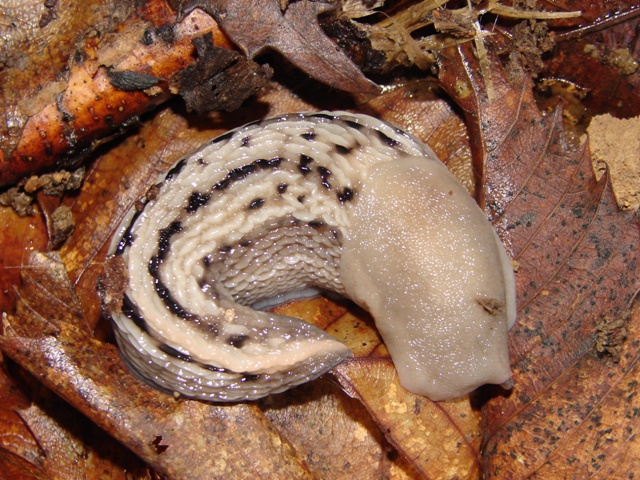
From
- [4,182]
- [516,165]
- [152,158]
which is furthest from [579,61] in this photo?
[4,182]

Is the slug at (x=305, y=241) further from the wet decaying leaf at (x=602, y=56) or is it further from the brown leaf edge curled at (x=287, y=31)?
the wet decaying leaf at (x=602, y=56)

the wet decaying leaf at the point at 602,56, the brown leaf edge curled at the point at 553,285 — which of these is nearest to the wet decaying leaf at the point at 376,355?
the brown leaf edge curled at the point at 553,285

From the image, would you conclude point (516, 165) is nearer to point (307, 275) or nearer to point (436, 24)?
point (436, 24)

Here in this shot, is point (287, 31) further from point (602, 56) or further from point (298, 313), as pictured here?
point (602, 56)

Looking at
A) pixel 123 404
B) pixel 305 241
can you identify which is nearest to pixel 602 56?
pixel 305 241

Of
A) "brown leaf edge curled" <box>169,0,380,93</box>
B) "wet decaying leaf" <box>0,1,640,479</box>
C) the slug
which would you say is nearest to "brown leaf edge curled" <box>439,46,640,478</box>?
"wet decaying leaf" <box>0,1,640,479</box>
